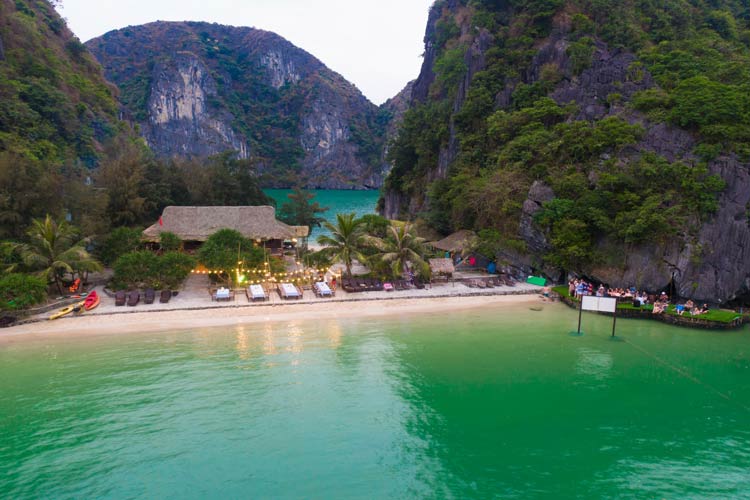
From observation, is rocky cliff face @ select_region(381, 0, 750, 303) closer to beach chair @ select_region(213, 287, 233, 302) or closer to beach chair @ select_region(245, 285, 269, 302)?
beach chair @ select_region(245, 285, 269, 302)

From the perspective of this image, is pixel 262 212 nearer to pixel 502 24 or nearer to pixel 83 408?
pixel 83 408

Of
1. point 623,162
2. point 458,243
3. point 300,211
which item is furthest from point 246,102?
point 623,162

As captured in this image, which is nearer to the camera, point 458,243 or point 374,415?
point 374,415

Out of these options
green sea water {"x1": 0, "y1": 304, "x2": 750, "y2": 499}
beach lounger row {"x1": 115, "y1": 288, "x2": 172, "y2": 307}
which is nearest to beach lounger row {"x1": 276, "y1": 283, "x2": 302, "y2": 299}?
green sea water {"x1": 0, "y1": 304, "x2": 750, "y2": 499}

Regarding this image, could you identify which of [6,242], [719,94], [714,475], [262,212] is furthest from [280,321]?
[719,94]

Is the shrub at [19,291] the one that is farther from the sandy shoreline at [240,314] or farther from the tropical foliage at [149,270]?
the tropical foliage at [149,270]

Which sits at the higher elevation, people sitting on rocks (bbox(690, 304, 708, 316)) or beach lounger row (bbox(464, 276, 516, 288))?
beach lounger row (bbox(464, 276, 516, 288))

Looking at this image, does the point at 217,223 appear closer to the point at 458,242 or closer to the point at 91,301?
the point at 91,301
